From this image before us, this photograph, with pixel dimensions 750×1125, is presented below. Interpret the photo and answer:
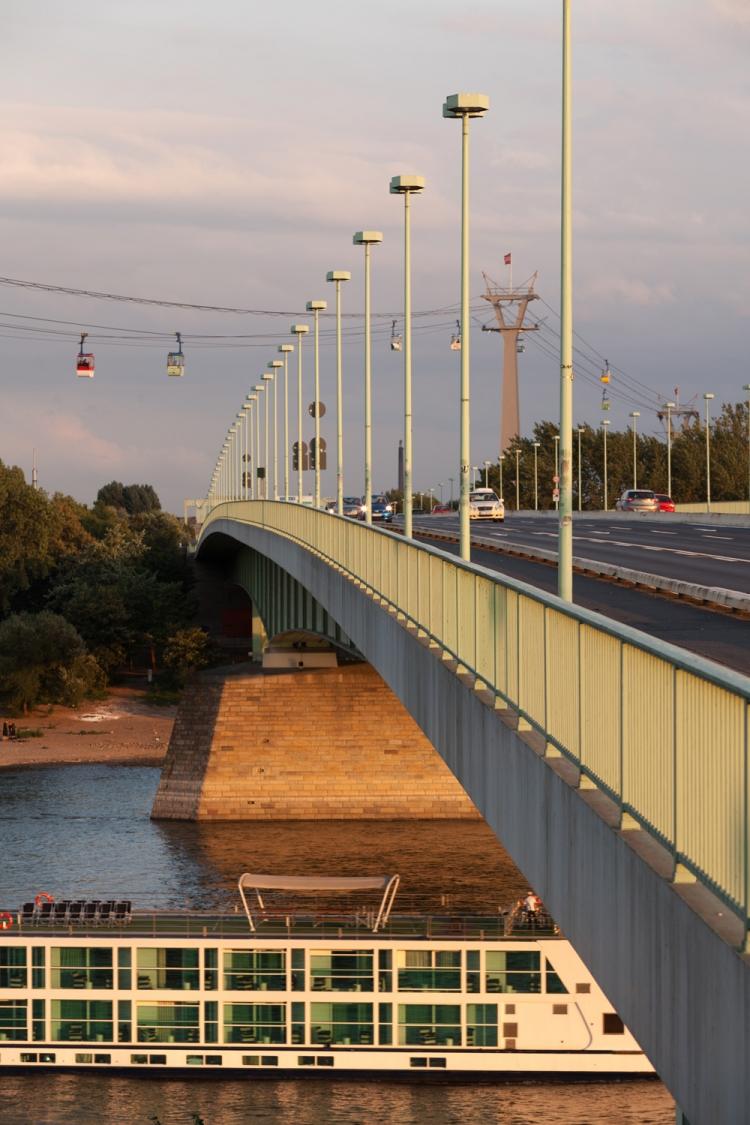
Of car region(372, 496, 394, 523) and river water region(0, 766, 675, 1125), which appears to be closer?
river water region(0, 766, 675, 1125)

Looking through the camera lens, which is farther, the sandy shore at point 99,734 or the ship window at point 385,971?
the sandy shore at point 99,734

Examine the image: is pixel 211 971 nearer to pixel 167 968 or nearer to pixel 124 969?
pixel 167 968

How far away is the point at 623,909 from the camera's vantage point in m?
10.9

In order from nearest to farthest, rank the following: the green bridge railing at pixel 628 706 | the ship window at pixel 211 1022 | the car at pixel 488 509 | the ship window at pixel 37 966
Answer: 1. the green bridge railing at pixel 628 706
2. the ship window at pixel 211 1022
3. the ship window at pixel 37 966
4. the car at pixel 488 509

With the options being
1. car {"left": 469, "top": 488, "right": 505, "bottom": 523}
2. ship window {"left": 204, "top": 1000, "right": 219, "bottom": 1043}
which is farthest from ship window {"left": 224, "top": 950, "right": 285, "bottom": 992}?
car {"left": 469, "top": 488, "right": 505, "bottom": 523}

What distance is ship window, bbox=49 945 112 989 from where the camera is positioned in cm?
4350

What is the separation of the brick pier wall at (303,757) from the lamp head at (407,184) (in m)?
34.3

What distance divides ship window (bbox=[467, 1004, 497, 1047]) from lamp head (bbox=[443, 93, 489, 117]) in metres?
22.7

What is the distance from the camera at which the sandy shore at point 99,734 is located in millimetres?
86938

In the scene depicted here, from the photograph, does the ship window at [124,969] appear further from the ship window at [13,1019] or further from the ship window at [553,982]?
the ship window at [553,982]

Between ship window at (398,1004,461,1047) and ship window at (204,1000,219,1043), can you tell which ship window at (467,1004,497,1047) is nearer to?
ship window at (398,1004,461,1047)

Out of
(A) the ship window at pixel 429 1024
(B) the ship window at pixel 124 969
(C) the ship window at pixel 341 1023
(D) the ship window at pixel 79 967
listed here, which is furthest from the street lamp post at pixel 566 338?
(D) the ship window at pixel 79 967

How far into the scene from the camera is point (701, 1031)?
9008mm

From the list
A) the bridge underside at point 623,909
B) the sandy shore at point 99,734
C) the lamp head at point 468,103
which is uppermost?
the lamp head at point 468,103
